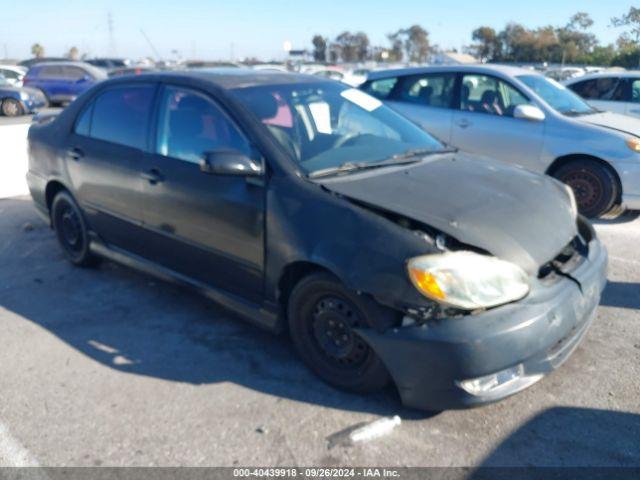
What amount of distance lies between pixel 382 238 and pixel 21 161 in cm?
691

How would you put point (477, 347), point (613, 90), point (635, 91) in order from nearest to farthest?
point (477, 347)
point (635, 91)
point (613, 90)

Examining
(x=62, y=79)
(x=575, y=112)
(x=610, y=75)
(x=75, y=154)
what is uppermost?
(x=610, y=75)

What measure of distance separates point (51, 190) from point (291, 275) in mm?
3005

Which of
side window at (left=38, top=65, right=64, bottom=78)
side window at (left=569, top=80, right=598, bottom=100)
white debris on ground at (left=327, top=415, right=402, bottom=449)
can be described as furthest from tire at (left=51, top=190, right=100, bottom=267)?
side window at (left=38, top=65, right=64, bottom=78)

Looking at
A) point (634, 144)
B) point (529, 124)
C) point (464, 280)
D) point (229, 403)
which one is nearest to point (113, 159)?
point (229, 403)

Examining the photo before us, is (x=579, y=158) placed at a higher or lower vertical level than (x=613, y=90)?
lower

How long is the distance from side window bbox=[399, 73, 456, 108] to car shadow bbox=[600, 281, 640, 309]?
351cm

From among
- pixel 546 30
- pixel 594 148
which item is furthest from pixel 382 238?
pixel 546 30

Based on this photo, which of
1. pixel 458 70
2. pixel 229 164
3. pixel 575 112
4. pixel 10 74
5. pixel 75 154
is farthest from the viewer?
pixel 10 74

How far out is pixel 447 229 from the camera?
289cm

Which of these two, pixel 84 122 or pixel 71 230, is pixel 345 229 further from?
pixel 71 230

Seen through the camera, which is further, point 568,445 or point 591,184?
point 591,184

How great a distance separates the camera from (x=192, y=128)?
3902 millimetres

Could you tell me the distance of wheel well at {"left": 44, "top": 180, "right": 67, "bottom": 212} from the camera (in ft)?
17.1
